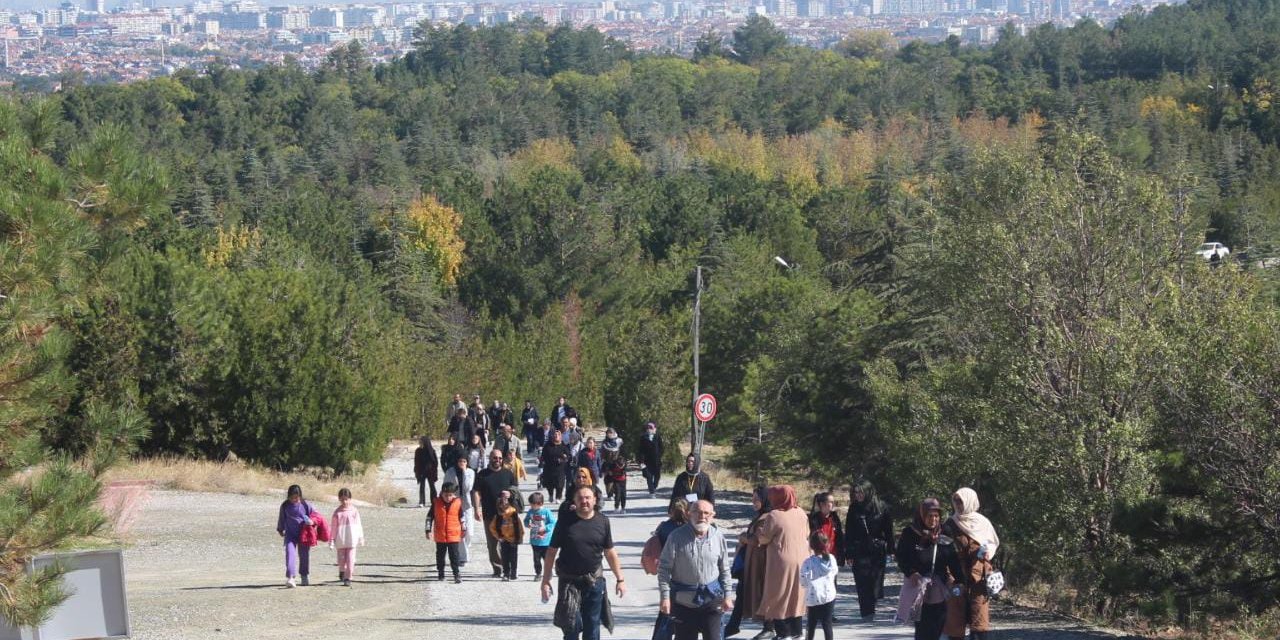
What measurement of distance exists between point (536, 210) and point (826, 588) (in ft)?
224

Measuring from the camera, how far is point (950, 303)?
25.9 meters

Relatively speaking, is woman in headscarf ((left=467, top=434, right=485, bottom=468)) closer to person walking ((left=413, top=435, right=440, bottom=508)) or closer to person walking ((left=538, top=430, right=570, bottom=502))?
person walking ((left=413, top=435, right=440, bottom=508))

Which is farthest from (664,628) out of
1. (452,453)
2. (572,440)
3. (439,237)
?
(439,237)

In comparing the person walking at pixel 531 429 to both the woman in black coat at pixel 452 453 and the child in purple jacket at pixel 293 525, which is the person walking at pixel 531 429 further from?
the child in purple jacket at pixel 293 525

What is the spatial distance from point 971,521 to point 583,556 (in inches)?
107

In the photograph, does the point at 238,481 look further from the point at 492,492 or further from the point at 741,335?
the point at 741,335

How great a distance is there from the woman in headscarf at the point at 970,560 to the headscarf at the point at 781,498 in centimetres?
109

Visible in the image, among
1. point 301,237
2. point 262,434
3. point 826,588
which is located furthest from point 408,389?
point 826,588

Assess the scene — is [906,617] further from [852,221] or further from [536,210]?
[852,221]

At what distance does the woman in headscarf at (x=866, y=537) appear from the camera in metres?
15.2

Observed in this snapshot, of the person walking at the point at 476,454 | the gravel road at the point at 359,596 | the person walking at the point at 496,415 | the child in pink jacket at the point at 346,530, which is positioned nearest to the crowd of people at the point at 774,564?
the gravel road at the point at 359,596

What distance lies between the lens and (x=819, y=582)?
1226cm

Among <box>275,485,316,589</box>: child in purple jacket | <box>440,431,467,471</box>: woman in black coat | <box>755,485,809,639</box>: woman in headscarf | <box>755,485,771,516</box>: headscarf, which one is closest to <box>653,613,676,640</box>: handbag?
<box>755,485,809,639</box>: woman in headscarf

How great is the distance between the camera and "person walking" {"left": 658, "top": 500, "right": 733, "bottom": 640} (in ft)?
35.4
